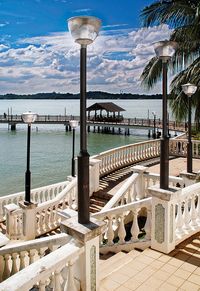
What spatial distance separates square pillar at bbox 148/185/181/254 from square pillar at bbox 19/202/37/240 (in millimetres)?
4485

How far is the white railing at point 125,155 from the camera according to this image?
12883 mm

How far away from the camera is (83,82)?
12.0 ft

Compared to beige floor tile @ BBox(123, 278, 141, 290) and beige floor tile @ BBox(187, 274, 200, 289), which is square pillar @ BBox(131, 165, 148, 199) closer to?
beige floor tile @ BBox(187, 274, 200, 289)

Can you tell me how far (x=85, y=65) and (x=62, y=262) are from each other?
7.74ft

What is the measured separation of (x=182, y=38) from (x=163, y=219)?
25.8 ft

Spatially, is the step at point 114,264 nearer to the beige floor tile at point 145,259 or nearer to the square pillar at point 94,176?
the beige floor tile at point 145,259

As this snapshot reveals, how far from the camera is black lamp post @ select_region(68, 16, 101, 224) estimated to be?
345cm

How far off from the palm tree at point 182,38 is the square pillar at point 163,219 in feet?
22.1

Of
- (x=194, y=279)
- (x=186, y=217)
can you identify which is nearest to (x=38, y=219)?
(x=186, y=217)

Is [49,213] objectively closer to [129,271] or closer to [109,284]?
[129,271]

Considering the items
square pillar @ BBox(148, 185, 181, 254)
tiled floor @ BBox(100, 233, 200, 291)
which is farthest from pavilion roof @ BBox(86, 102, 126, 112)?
tiled floor @ BBox(100, 233, 200, 291)

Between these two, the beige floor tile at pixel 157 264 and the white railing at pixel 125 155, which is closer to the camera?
the beige floor tile at pixel 157 264

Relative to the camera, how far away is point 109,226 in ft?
19.7

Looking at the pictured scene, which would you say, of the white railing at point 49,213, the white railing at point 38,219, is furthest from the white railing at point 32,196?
the white railing at point 38,219
